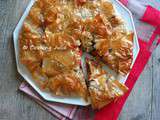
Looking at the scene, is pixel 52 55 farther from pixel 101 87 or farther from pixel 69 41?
pixel 101 87

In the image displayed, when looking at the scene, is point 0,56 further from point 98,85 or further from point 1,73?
point 98,85

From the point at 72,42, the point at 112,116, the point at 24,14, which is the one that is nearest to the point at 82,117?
the point at 112,116

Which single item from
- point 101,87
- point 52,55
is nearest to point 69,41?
point 52,55

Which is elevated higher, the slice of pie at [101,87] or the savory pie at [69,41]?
the savory pie at [69,41]
